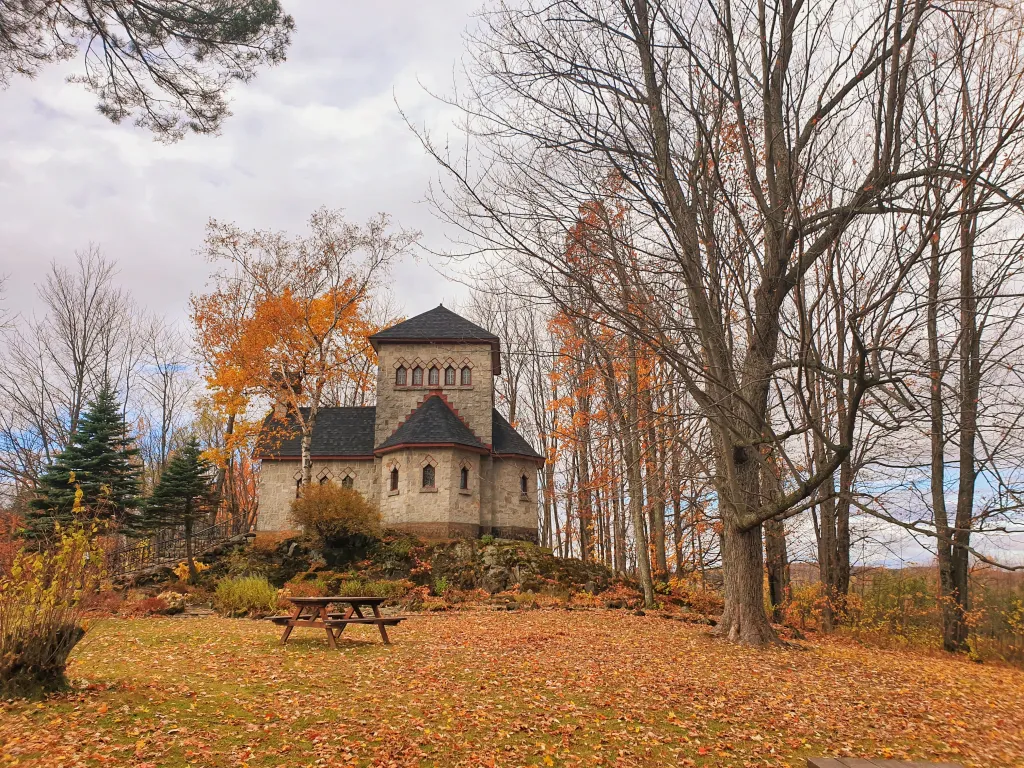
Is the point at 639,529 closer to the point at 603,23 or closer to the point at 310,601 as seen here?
the point at 310,601

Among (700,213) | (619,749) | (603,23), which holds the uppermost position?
(603,23)

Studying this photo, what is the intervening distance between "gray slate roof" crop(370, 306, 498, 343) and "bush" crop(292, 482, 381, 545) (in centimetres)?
664

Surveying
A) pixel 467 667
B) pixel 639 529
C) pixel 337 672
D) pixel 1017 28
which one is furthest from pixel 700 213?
pixel 639 529

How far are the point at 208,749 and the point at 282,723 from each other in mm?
813

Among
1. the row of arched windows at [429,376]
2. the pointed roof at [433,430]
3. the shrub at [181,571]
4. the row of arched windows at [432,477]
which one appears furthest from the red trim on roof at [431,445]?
the shrub at [181,571]

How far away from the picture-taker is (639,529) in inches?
674

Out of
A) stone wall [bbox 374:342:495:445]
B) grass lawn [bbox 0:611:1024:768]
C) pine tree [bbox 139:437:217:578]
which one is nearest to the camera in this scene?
grass lawn [bbox 0:611:1024:768]

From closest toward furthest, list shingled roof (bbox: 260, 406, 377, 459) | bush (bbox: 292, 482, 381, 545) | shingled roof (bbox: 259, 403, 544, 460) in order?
bush (bbox: 292, 482, 381, 545), shingled roof (bbox: 259, 403, 544, 460), shingled roof (bbox: 260, 406, 377, 459)

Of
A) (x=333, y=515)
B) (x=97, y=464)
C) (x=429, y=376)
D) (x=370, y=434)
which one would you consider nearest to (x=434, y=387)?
(x=429, y=376)

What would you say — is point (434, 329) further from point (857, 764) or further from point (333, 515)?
point (857, 764)

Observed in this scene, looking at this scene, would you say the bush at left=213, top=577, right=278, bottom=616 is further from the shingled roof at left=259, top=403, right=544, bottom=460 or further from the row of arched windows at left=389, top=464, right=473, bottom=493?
the shingled roof at left=259, top=403, right=544, bottom=460

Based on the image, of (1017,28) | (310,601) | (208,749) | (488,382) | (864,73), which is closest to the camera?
(208,749)

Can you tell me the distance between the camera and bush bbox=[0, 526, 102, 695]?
5621mm

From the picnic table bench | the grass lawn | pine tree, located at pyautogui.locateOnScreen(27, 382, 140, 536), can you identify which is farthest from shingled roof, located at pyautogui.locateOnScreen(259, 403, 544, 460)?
the picnic table bench
